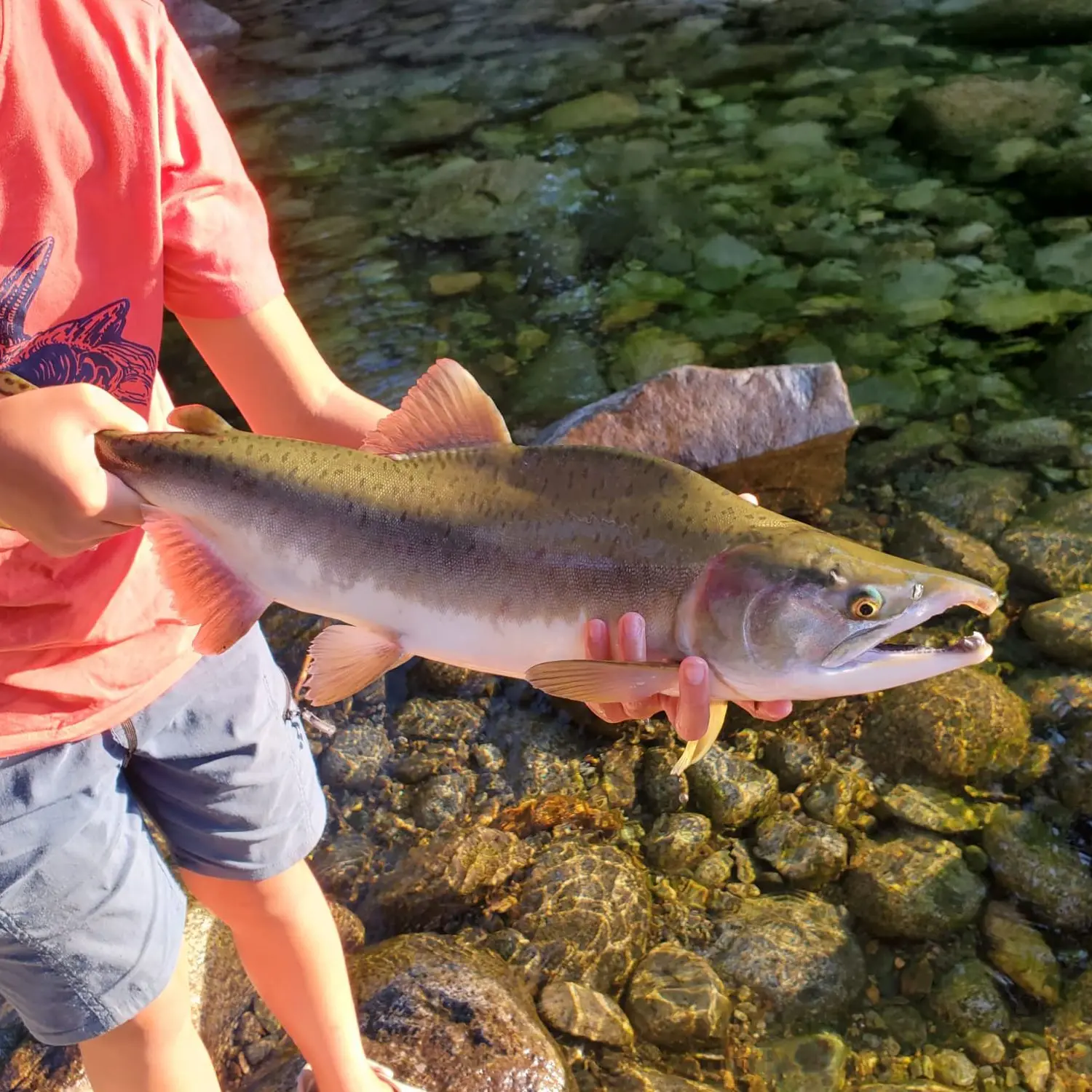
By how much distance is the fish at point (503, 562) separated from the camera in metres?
1.81

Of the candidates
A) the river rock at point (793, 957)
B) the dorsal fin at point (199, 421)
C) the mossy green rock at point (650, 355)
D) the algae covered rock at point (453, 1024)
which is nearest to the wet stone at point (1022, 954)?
the river rock at point (793, 957)

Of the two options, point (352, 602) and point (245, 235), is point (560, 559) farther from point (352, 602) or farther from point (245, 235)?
point (245, 235)

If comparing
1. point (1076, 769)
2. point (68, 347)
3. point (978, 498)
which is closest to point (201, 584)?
point (68, 347)

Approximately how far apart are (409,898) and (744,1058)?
3.79 ft

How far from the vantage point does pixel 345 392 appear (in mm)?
2369

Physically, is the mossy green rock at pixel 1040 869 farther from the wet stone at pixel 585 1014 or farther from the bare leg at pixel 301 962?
the bare leg at pixel 301 962

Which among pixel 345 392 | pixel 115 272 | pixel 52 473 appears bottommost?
pixel 345 392

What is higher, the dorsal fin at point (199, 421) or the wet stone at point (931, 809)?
the dorsal fin at point (199, 421)

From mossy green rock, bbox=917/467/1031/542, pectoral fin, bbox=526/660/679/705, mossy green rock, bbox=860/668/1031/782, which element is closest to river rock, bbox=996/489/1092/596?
mossy green rock, bbox=917/467/1031/542

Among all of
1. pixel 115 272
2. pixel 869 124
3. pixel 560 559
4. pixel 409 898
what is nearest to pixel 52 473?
pixel 115 272

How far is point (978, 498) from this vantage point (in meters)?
4.86

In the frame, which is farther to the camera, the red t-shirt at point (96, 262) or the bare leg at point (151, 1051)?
the bare leg at point (151, 1051)

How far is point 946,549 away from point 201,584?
11.3 ft

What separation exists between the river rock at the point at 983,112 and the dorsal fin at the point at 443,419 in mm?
7591
